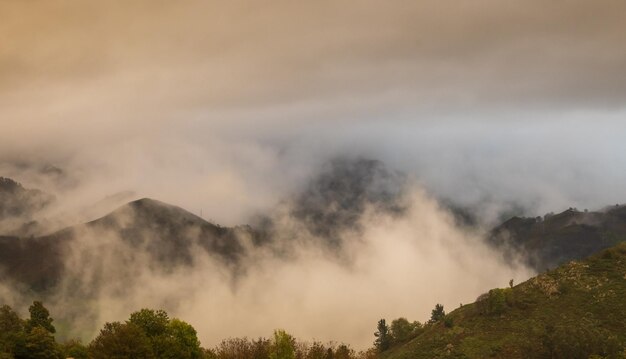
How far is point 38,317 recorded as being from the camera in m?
158

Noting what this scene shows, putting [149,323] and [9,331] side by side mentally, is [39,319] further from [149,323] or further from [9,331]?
[149,323]

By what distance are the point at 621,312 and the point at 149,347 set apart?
5989 inches

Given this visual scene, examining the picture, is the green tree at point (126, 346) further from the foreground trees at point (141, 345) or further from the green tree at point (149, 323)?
the green tree at point (149, 323)

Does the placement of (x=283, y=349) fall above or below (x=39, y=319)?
below

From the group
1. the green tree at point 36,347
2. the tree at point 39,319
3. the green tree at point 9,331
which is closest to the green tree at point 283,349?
the green tree at point 36,347

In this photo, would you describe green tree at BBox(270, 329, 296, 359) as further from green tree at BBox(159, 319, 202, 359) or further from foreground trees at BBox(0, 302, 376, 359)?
green tree at BBox(159, 319, 202, 359)

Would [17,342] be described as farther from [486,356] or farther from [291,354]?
[486,356]

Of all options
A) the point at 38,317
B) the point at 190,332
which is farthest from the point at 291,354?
the point at 38,317

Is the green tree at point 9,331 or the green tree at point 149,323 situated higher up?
the green tree at point 9,331

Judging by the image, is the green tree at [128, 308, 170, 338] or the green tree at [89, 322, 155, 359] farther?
the green tree at [128, 308, 170, 338]

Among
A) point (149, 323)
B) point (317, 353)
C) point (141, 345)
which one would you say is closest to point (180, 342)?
point (149, 323)

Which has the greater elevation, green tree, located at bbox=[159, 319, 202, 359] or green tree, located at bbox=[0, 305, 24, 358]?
green tree, located at bbox=[0, 305, 24, 358]

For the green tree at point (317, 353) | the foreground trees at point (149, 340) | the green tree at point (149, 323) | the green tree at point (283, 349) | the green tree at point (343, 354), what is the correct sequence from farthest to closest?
1. the green tree at point (343, 354)
2. the green tree at point (317, 353)
3. the green tree at point (283, 349)
4. the green tree at point (149, 323)
5. the foreground trees at point (149, 340)

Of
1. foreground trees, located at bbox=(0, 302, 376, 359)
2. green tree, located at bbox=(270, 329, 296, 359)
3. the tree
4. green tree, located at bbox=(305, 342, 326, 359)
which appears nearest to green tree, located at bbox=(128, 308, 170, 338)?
foreground trees, located at bbox=(0, 302, 376, 359)
